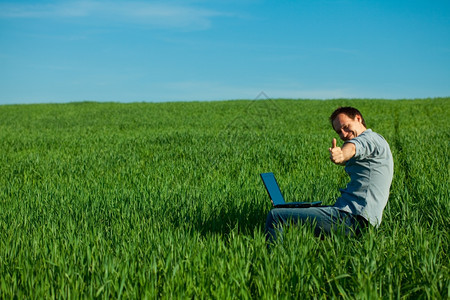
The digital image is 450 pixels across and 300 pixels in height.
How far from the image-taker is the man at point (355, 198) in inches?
138

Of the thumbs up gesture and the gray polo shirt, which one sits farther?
the gray polo shirt

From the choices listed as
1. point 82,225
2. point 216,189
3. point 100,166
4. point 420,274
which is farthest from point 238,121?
point 420,274

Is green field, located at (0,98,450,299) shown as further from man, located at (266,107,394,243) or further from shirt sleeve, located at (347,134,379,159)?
shirt sleeve, located at (347,134,379,159)

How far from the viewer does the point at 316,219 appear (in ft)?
11.7

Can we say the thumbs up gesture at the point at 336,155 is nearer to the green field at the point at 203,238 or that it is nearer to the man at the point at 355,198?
the man at the point at 355,198

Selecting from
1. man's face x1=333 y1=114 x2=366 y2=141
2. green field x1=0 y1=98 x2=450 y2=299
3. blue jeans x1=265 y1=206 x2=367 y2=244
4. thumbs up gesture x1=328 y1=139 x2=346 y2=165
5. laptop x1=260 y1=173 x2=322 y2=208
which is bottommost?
green field x1=0 y1=98 x2=450 y2=299

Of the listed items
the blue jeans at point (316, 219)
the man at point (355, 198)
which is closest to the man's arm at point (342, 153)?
the man at point (355, 198)

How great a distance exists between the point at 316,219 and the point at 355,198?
0.37 metres

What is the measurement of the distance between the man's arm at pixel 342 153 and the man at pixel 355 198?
30 cm

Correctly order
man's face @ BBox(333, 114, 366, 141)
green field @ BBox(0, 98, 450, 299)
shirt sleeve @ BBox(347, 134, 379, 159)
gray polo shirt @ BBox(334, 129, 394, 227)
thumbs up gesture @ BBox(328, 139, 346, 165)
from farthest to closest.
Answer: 1. man's face @ BBox(333, 114, 366, 141)
2. gray polo shirt @ BBox(334, 129, 394, 227)
3. shirt sleeve @ BBox(347, 134, 379, 159)
4. thumbs up gesture @ BBox(328, 139, 346, 165)
5. green field @ BBox(0, 98, 450, 299)

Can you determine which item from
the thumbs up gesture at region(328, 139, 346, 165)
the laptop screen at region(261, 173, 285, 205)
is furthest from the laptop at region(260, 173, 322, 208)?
the thumbs up gesture at region(328, 139, 346, 165)

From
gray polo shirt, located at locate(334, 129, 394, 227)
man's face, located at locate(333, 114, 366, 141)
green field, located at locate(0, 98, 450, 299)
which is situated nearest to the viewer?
green field, located at locate(0, 98, 450, 299)

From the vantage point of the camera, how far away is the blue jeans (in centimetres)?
354

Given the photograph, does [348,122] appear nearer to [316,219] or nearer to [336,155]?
[336,155]
